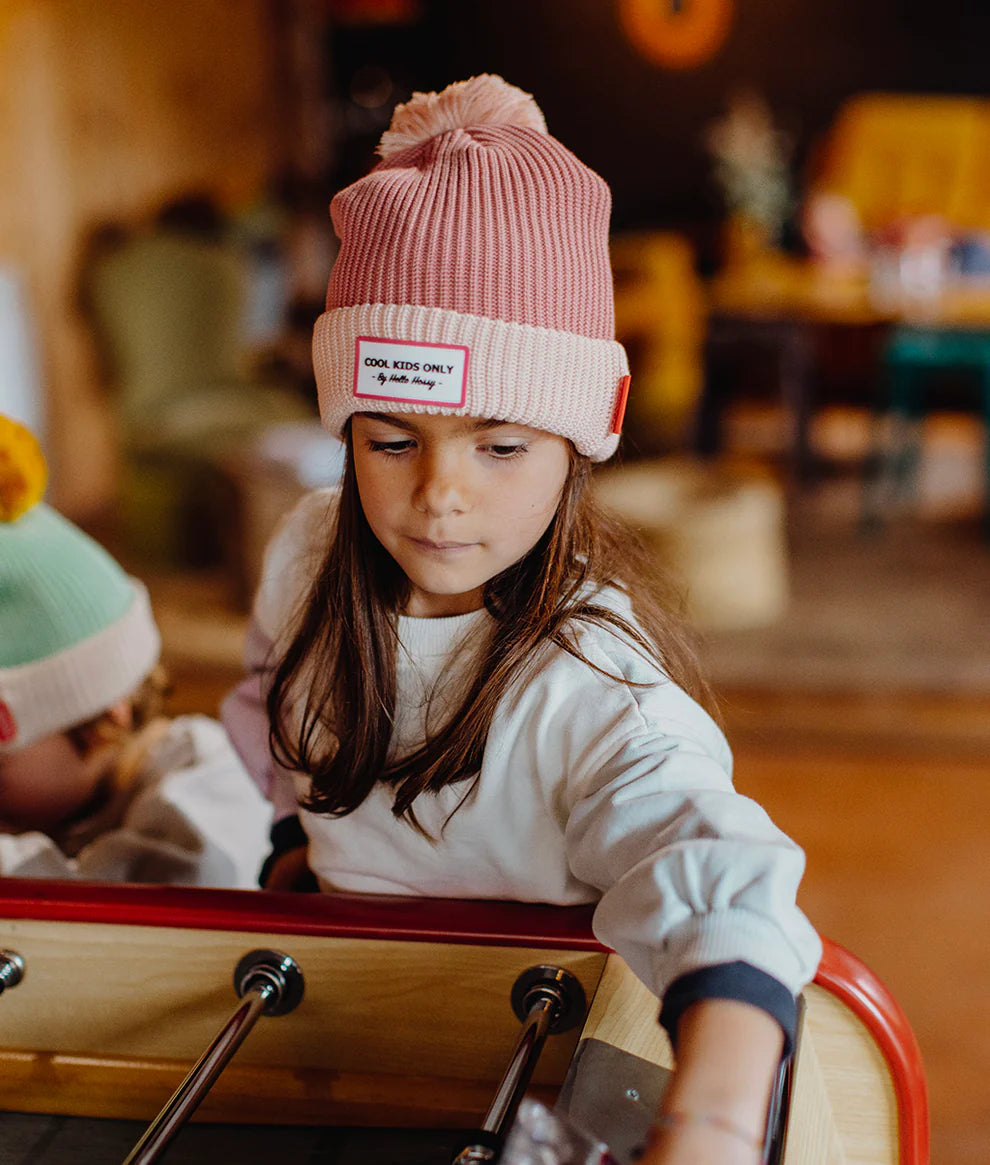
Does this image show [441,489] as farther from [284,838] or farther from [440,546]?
[284,838]

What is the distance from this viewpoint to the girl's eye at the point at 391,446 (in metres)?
0.86

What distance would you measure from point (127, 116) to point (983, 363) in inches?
129

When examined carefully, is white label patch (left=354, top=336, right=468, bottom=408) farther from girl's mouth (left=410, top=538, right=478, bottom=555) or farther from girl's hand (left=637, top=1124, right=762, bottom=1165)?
girl's hand (left=637, top=1124, right=762, bottom=1165)

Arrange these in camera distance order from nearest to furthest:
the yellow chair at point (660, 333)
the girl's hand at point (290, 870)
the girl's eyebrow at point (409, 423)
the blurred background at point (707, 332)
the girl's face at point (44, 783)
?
the girl's eyebrow at point (409, 423) → the girl's hand at point (290, 870) → the girl's face at point (44, 783) → the blurred background at point (707, 332) → the yellow chair at point (660, 333)

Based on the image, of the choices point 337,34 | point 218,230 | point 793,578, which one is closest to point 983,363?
point 793,578

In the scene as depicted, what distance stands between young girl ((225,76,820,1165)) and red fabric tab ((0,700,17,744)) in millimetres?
398

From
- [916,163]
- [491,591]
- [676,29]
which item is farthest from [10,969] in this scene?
[676,29]

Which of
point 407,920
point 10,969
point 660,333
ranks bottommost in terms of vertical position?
point 10,969

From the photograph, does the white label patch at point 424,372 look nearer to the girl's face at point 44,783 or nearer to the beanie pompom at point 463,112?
the beanie pompom at point 463,112

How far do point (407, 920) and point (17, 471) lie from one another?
66 centimetres

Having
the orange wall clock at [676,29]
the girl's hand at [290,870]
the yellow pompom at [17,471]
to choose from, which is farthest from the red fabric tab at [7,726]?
the orange wall clock at [676,29]

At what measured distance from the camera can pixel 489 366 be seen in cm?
82

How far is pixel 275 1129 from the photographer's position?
0.85 meters

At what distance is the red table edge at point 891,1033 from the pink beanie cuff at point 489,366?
40cm
